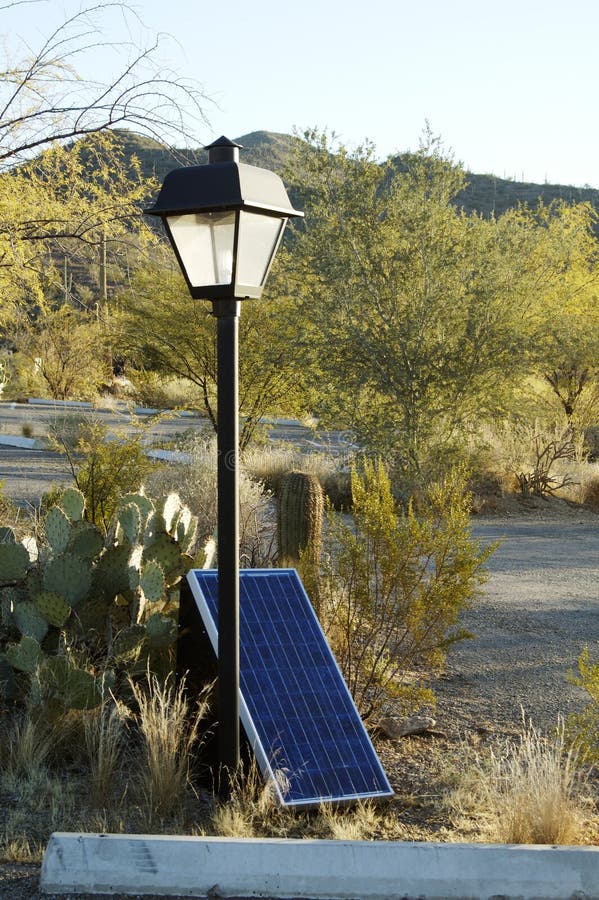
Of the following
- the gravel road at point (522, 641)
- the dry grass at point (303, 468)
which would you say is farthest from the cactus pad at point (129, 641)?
the dry grass at point (303, 468)

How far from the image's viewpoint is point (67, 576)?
529 cm

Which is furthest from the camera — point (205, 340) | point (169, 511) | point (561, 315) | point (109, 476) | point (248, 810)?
point (205, 340)

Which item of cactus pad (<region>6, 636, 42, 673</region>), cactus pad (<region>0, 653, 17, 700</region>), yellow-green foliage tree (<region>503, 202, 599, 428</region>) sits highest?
yellow-green foliage tree (<region>503, 202, 599, 428</region>)

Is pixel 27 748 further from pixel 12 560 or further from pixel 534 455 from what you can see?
pixel 534 455

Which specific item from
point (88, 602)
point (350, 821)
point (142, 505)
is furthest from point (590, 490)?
point (350, 821)

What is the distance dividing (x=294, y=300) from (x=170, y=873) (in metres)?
11.7

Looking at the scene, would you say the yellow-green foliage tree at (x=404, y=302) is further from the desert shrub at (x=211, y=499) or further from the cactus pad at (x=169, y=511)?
the cactus pad at (x=169, y=511)

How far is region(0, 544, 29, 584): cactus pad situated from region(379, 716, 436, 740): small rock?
208cm

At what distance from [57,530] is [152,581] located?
0.69 meters

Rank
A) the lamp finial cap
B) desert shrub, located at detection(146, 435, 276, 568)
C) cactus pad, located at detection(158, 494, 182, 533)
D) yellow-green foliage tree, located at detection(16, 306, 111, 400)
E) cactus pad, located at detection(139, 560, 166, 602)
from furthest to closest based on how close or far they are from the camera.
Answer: yellow-green foliage tree, located at detection(16, 306, 111, 400), desert shrub, located at detection(146, 435, 276, 568), cactus pad, located at detection(158, 494, 182, 533), cactus pad, located at detection(139, 560, 166, 602), the lamp finial cap

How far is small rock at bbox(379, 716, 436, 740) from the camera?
5328 millimetres

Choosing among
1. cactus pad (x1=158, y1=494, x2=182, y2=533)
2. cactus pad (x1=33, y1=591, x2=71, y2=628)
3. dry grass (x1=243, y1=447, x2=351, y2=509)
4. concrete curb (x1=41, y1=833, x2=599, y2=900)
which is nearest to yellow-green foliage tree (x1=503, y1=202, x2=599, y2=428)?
dry grass (x1=243, y1=447, x2=351, y2=509)

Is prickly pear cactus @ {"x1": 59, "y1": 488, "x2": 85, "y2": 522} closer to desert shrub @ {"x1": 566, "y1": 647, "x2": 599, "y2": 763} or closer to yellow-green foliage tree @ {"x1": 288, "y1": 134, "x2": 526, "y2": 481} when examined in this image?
desert shrub @ {"x1": 566, "y1": 647, "x2": 599, "y2": 763}

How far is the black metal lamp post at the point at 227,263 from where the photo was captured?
3969 mm
